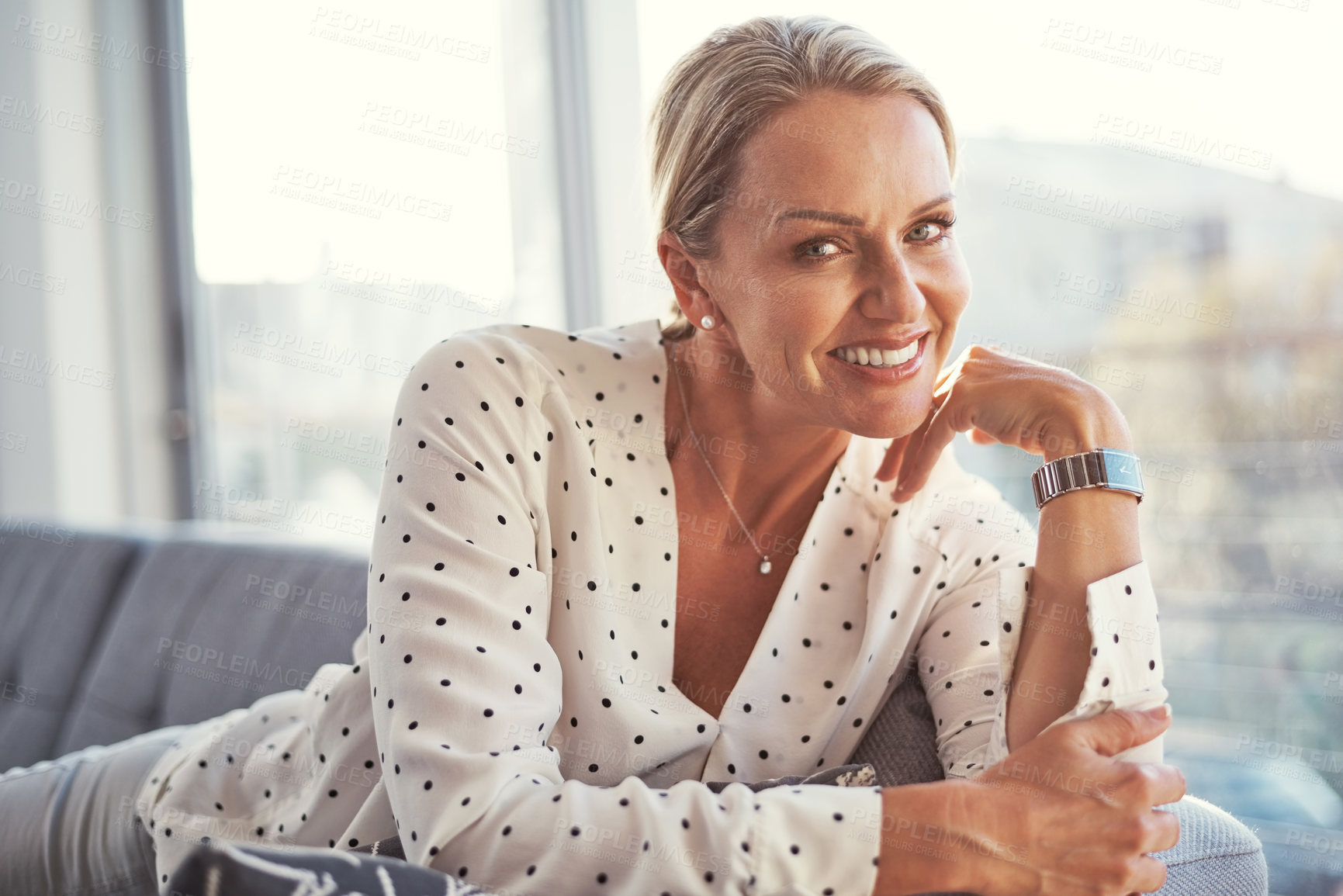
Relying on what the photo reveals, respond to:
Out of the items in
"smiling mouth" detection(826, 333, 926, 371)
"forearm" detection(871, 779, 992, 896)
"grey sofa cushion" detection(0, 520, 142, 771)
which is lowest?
"grey sofa cushion" detection(0, 520, 142, 771)

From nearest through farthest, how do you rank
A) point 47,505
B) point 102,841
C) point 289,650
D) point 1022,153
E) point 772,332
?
1. point 772,332
2. point 102,841
3. point 289,650
4. point 1022,153
5. point 47,505

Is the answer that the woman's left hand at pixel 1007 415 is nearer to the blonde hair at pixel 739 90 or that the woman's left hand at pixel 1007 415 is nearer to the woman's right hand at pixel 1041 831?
the blonde hair at pixel 739 90

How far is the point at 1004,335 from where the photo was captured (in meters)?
1.97

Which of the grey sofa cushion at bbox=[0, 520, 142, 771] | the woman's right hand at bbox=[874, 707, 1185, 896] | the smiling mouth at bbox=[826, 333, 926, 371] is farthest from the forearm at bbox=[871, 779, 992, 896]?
the grey sofa cushion at bbox=[0, 520, 142, 771]

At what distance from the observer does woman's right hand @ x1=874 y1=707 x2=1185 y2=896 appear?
36.0 inches

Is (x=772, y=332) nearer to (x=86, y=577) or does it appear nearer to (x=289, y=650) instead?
(x=289, y=650)

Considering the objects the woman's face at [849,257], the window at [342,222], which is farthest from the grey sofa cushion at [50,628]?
the woman's face at [849,257]

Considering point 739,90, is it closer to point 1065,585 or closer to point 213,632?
point 1065,585

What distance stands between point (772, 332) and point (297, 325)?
235cm

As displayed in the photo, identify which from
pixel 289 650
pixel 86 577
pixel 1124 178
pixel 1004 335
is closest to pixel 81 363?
pixel 86 577

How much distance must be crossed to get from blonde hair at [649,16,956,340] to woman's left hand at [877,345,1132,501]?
25 cm

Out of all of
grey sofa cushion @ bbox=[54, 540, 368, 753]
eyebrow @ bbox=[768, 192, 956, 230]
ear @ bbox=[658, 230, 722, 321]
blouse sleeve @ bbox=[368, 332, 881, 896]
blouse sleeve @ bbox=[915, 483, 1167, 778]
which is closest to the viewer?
blouse sleeve @ bbox=[368, 332, 881, 896]

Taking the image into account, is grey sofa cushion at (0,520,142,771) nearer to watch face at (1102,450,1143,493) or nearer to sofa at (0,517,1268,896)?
sofa at (0,517,1268,896)

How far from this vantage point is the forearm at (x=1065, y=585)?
3.51 ft
